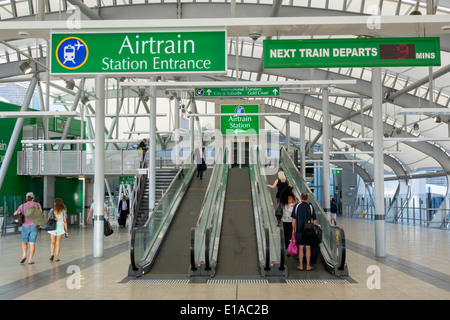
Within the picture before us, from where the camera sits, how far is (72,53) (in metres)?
7.22

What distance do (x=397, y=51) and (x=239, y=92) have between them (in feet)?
25.5

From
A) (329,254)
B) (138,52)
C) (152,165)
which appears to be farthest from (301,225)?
(152,165)

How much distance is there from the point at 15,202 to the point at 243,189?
1215cm

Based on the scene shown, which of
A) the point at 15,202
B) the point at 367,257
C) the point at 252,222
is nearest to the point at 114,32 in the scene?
the point at 252,222

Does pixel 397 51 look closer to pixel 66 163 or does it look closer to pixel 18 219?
pixel 18 219

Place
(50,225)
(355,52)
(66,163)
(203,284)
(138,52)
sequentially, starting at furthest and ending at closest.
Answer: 1. (66,163)
2. (50,225)
3. (203,284)
4. (355,52)
5. (138,52)

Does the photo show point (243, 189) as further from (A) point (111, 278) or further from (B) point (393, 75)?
(B) point (393, 75)

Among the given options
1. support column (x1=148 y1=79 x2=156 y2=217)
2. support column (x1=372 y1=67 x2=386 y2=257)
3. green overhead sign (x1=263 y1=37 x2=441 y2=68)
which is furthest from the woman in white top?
support column (x1=148 y1=79 x2=156 y2=217)

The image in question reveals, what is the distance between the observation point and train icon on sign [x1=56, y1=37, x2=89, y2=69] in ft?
23.7

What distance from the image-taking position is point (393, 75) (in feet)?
80.7

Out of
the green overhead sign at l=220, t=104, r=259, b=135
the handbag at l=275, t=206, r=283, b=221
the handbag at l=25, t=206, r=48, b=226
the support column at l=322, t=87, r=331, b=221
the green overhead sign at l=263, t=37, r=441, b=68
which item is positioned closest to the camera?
the green overhead sign at l=263, t=37, r=441, b=68

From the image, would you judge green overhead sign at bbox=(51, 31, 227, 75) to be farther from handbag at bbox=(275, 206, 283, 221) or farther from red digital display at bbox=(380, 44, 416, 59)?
handbag at bbox=(275, 206, 283, 221)

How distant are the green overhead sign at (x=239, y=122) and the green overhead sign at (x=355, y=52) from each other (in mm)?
18096

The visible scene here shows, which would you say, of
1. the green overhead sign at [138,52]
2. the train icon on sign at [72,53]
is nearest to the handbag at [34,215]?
the green overhead sign at [138,52]
